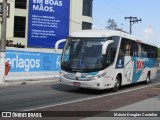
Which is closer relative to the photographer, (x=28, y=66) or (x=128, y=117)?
(x=128, y=117)

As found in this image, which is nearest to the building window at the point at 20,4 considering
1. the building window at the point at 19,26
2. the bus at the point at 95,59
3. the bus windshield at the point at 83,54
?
the building window at the point at 19,26

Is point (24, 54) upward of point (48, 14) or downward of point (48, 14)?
downward

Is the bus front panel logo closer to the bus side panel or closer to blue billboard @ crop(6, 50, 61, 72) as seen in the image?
the bus side panel

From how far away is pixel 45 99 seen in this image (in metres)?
15.4

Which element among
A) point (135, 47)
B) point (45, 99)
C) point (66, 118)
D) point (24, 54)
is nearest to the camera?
point (66, 118)

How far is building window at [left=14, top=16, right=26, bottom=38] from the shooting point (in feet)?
161

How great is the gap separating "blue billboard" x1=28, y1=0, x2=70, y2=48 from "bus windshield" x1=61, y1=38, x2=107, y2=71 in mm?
25063

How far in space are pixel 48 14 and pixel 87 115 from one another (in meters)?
34.0

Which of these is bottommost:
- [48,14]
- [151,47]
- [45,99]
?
[45,99]

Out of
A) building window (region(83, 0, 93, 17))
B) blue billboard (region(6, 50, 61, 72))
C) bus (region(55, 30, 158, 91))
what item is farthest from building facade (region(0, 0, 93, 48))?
bus (region(55, 30, 158, 91))

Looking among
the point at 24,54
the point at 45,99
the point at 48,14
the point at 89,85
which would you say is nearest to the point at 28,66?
the point at 24,54

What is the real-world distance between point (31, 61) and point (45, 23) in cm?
1780

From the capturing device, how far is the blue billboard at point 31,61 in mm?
24781

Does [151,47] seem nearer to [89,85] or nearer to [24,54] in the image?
[24,54]
